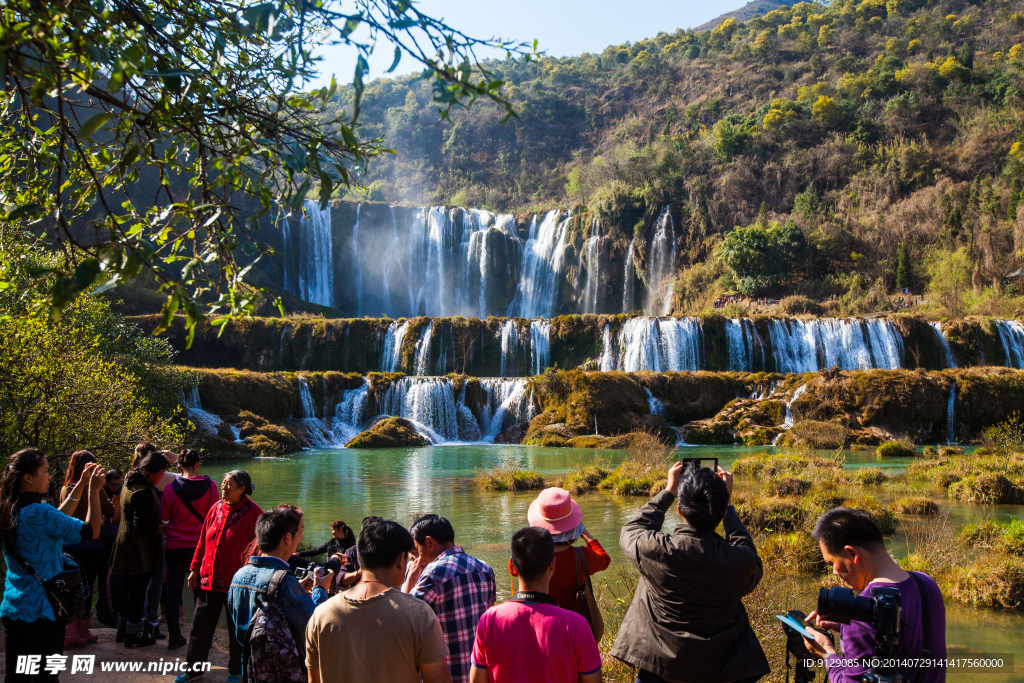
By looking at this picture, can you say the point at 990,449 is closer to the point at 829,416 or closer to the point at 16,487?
the point at 829,416

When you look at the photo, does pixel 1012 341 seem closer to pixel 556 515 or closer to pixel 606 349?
pixel 606 349

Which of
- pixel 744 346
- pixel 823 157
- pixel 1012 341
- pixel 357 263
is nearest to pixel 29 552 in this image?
pixel 744 346

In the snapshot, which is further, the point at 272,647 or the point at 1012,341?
the point at 1012,341

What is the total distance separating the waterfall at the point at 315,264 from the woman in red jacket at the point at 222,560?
1837 inches

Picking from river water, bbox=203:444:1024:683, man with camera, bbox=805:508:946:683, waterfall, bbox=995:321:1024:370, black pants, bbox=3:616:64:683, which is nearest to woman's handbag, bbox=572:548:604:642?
river water, bbox=203:444:1024:683

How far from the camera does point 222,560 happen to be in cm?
436

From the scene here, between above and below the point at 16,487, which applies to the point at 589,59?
above

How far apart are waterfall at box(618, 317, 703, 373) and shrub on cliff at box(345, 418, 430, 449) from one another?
424 inches

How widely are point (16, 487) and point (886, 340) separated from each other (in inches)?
1262

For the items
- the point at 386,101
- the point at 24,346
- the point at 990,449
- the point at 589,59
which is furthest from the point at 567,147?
the point at 24,346

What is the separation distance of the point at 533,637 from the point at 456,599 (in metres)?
0.59

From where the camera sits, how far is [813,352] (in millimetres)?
30359

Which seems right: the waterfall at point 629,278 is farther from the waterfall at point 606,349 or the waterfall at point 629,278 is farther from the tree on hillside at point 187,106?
the tree on hillside at point 187,106

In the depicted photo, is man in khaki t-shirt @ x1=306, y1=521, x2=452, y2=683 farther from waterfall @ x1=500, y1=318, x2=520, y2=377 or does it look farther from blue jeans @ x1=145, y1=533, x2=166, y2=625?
waterfall @ x1=500, y1=318, x2=520, y2=377
